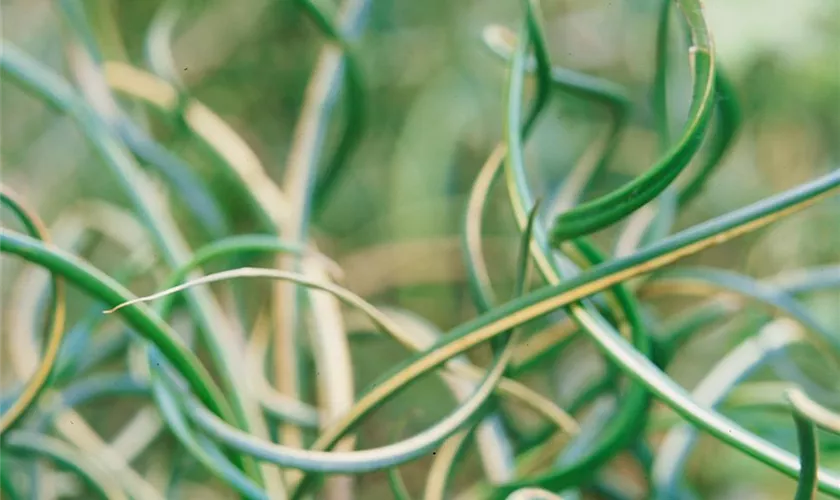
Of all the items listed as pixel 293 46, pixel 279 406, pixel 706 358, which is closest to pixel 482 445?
pixel 279 406

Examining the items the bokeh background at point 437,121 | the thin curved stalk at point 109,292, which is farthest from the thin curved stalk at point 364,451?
the bokeh background at point 437,121

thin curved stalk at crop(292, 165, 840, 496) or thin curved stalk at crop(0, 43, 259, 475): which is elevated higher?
thin curved stalk at crop(0, 43, 259, 475)

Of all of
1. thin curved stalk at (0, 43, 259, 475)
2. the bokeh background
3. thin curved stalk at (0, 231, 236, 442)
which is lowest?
thin curved stalk at (0, 231, 236, 442)

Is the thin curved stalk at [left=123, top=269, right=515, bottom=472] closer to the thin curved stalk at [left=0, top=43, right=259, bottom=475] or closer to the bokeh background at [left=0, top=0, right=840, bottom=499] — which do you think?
the thin curved stalk at [left=0, top=43, right=259, bottom=475]

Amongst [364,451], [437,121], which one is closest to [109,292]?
[364,451]

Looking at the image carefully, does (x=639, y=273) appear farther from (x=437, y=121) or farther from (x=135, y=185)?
(x=437, y=121)

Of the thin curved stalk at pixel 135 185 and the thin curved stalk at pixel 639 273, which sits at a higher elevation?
the thin curved stalk at pixel 135 185

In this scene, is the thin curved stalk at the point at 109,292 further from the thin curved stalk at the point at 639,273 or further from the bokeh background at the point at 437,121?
the bokeh background at the point at 437,121

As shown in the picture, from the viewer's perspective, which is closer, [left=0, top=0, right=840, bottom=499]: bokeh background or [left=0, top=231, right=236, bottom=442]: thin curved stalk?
[left=0, top=231, right=236, bottom=442]: thin curved stalk

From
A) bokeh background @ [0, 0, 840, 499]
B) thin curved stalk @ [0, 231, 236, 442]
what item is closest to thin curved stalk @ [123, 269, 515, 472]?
thin curved stalk @ [0, 231, 236, 442]
